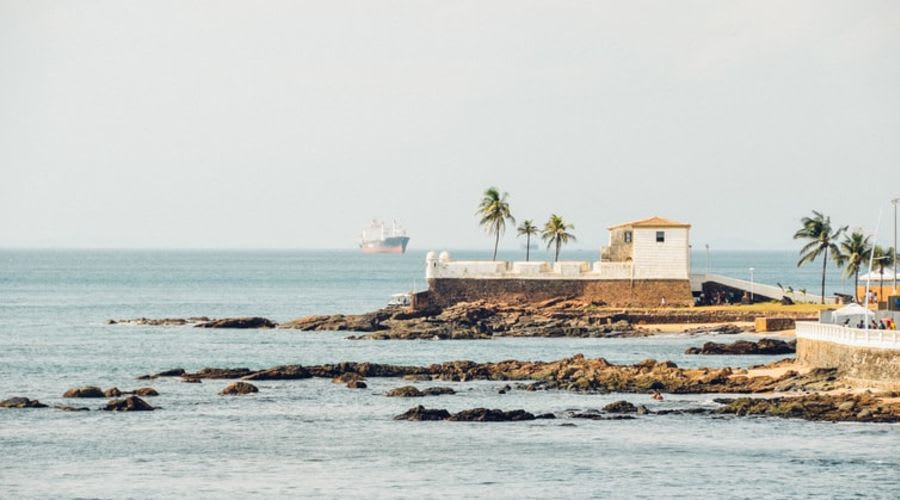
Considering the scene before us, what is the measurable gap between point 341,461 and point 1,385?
2701cm

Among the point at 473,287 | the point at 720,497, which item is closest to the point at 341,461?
the point at 720,497

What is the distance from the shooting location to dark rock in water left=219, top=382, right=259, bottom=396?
63.1 metres

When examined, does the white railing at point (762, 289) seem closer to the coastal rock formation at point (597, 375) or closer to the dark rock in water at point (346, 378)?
the coastal rock formation at point (597, 375)

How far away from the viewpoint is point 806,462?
149ft

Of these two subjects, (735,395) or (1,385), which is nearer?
(735,395)

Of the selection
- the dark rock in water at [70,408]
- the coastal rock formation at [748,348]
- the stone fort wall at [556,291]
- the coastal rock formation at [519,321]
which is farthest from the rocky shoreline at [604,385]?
the stone fort wall at [556,291]

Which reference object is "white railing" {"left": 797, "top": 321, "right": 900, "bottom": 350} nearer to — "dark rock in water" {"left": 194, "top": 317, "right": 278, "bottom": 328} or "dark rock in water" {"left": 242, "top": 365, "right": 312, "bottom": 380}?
"dark rock in water" {"left": 242, "top": 365, "right": 312, "bottom": 380}

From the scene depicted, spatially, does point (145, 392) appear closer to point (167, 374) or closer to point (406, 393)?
point (167, 374)

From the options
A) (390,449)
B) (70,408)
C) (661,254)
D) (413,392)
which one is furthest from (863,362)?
(661,254)

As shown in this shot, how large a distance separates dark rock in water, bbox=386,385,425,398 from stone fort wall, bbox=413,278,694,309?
1670 inches

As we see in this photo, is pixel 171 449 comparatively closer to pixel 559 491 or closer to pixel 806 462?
pixel 559 491

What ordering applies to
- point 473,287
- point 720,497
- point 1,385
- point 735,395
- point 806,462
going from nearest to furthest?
1. point 720,497
2. point 806,462
3. point 735,395
4. point 1,385
5. point 473,287

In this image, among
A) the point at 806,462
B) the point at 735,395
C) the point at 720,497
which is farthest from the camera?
the point at 735,395

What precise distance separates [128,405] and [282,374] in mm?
11595
